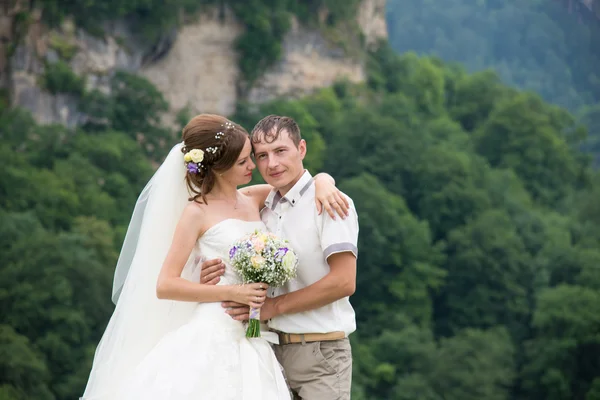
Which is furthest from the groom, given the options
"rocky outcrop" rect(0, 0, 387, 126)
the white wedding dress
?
"rocky outcrop" rect(0, 0, 387, 126)

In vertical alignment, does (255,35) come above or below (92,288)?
above

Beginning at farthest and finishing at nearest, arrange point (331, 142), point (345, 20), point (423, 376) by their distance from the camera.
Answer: point (345, 20) < point (331, 142) < point (423, 376)

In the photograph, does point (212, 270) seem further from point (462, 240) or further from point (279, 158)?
point (462, 240)

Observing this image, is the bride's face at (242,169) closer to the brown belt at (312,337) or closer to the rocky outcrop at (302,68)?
the brown belt at (312,337)

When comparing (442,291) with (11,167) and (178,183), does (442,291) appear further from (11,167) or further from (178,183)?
(178,183)

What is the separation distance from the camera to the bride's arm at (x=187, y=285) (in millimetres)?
6109

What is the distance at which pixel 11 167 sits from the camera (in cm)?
4672

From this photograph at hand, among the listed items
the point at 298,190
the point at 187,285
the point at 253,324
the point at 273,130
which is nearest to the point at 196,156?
the point at 273,130

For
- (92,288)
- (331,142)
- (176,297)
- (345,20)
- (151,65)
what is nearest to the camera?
(176,297)

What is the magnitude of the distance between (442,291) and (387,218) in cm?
418

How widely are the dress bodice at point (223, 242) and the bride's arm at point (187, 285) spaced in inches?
2.9

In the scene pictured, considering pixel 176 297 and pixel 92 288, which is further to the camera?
pixel 92 288

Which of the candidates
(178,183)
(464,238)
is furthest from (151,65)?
(178,183)

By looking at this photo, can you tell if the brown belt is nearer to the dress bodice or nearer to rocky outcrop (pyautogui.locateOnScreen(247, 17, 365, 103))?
the dress bodice
